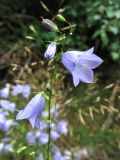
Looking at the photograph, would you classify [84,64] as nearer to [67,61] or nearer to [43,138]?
[67,61]

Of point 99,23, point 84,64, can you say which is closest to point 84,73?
point 84,64

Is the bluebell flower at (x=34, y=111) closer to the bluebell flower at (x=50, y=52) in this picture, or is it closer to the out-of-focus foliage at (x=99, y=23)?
the bluebell flower at (x=50, y=52)

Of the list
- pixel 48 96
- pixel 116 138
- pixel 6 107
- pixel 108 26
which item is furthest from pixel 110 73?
pixel 48 96

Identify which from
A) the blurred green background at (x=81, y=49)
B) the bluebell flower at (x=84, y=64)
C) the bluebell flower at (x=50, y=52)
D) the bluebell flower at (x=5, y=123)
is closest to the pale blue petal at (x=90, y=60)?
the bluebell flower at (x=84, y=64)

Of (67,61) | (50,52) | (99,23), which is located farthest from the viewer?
(99,23)

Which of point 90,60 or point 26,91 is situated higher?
point 90,60

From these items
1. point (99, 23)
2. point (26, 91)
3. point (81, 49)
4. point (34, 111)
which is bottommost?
point (81, 49)

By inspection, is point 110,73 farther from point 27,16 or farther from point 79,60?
point 79,60

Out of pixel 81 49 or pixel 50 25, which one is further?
pixel 81 49
